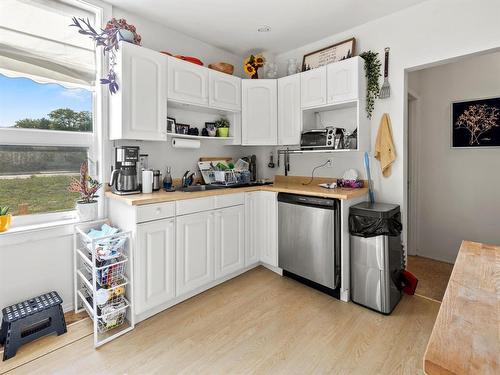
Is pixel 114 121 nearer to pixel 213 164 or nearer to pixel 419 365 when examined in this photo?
pixel 213 164

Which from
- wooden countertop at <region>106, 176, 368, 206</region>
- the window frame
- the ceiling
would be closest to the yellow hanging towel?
wooden countertop at <region>106, 176, 368, 206</region>

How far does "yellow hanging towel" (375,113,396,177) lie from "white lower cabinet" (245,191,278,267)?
113 centimetres

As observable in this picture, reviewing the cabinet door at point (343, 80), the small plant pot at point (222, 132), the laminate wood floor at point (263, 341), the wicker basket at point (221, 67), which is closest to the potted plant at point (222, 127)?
the small plant pot at point (222, 132)

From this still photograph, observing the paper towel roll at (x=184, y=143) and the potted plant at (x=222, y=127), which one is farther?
the potted plant at (x=222, y=127)

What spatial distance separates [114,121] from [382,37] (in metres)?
2.70

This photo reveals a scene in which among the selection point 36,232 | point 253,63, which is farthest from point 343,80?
point 36,232

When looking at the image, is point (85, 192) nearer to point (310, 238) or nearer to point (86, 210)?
point (86, 210)

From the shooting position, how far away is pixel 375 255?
221cm

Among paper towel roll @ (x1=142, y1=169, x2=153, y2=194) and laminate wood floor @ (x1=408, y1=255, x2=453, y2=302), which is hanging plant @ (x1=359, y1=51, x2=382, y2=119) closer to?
laminate wood floor @ (x1=408, y1=255, x2=453, y2=302)

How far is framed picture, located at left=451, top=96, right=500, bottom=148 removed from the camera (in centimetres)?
293

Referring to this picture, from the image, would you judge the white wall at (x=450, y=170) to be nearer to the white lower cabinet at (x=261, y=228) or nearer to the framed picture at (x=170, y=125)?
the white lower cabinet at (x=261, y=228)

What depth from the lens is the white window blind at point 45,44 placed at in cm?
199

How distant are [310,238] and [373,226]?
584 millimetres

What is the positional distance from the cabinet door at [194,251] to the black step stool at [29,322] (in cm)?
87
